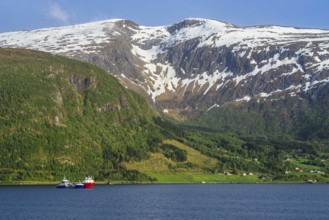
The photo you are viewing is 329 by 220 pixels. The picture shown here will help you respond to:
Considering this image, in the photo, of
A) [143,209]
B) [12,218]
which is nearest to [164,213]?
[143,209]

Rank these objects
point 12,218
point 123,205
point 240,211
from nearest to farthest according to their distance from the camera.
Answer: point 12,218, point 240,211, point 123,205

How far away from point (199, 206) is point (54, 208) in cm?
4412

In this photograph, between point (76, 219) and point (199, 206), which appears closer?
point (76, 219)

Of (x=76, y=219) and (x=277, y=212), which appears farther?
(x=277, y=212)

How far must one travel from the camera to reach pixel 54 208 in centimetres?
17925

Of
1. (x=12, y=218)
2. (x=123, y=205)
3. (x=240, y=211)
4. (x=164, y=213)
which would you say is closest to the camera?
(x=12, y=218)

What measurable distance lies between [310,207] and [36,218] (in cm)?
8631

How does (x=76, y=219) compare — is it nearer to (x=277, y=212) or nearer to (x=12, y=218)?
(x=12, y=218)

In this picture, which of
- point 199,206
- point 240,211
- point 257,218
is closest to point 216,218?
point 257,218

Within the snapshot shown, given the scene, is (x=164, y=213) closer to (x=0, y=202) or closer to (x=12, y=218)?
(x=12, y=218)

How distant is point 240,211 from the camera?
586 feet

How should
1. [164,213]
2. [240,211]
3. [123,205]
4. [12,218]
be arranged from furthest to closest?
[123,205]
[240,211]
[164,213]
[12,218]

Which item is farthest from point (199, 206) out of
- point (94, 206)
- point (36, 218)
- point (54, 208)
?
point (36, 218)

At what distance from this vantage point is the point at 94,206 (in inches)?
7372
